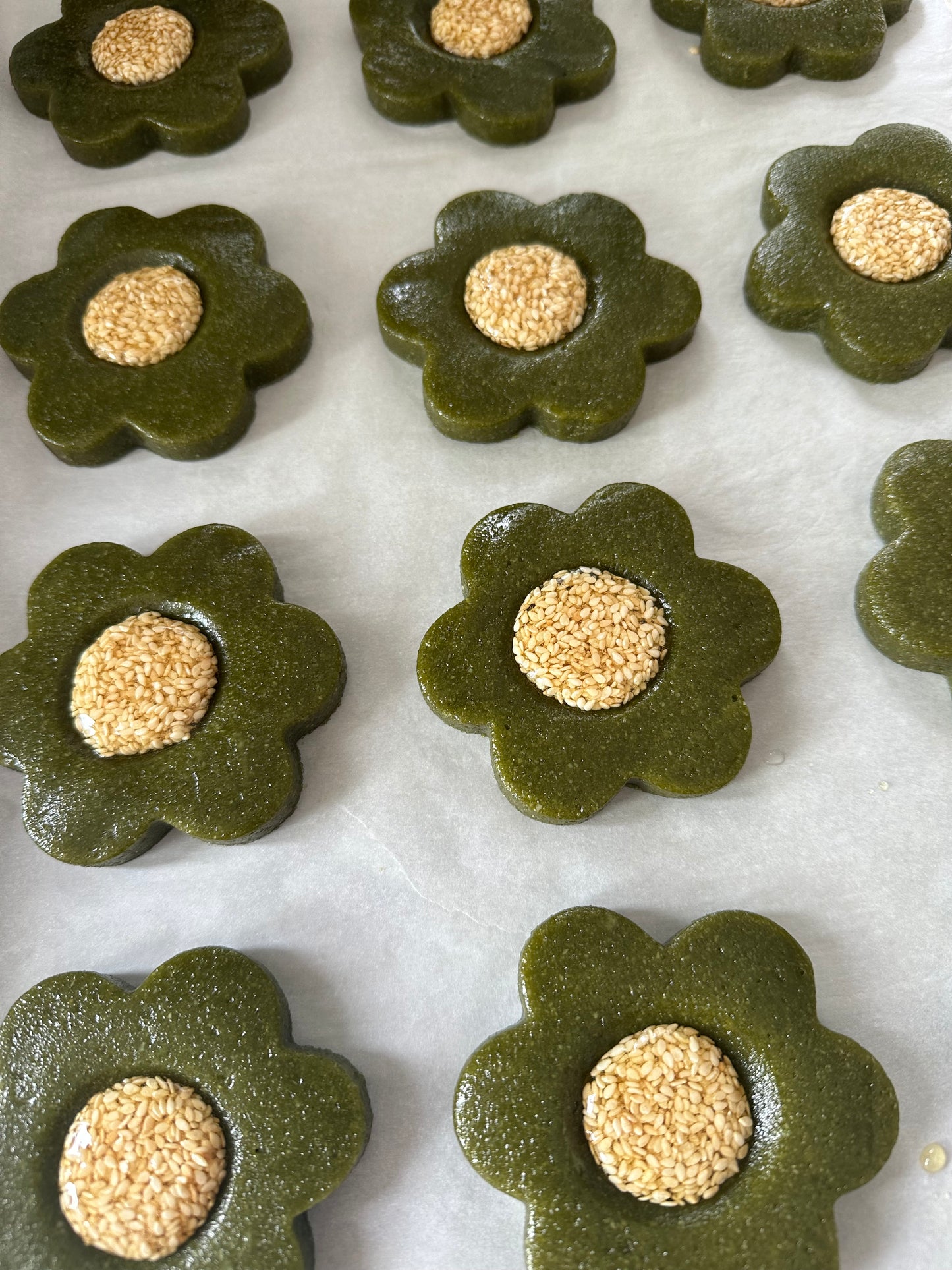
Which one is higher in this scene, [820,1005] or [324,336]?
[324,336]

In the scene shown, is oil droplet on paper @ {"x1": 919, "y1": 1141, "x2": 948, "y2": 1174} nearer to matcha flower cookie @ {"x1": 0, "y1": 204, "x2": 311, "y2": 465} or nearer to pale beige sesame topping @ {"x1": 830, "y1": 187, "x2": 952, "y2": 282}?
pale beige sesame topping @ {"x1": 830, "y1": 187, "x2": 952, "y2": 282}

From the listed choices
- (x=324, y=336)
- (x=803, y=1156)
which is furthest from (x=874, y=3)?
(x=803, y=1156)

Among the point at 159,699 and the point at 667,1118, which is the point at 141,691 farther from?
the point at 667,1118

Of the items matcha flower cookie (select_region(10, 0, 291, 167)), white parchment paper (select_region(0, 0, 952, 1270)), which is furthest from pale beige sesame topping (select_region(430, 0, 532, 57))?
matcha flower cookie (select_region(10, 0, 291, 167))

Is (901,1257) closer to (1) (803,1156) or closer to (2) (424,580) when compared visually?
(1) (803,1156)

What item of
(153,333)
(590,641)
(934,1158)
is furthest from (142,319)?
(934,1158)

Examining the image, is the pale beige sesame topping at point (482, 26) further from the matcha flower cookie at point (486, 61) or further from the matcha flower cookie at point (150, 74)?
the matcha flower cookie at point (150, 74)

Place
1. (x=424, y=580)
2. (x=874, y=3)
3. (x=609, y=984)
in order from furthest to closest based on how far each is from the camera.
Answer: (x=874, y=3) → (x=424, y=580) → (x=609, y=984)
